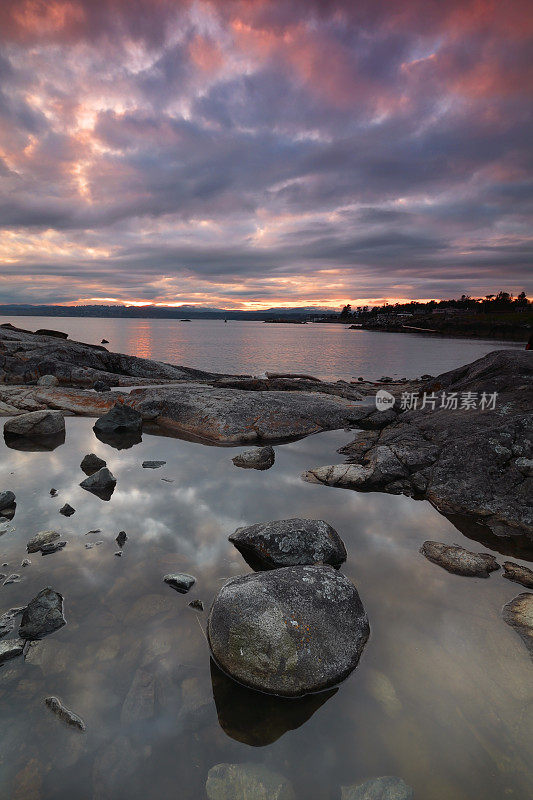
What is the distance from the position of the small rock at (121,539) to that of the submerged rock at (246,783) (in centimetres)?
341

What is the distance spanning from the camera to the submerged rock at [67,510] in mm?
6505

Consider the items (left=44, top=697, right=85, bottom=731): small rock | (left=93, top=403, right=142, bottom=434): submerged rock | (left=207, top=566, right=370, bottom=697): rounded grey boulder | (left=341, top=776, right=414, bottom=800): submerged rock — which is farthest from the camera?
(left=93, top=403, right=142, bottom=434): submerged rock

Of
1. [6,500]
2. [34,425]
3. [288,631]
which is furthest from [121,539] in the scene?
[34,425]

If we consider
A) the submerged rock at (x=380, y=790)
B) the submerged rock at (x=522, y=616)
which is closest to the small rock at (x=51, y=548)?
the submerged rock at (x=380, y=790)

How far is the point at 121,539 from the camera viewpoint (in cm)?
577

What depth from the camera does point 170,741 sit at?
10.2 ft

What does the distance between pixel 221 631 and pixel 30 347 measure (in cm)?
2442

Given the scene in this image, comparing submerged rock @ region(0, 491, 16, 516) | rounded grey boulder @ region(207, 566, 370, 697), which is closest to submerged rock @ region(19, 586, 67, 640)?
rounded grey boulder @ region(207, 566, 370, 697)

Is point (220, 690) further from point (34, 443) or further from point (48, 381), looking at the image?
point (48, 381)

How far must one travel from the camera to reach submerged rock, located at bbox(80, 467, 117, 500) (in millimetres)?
7496

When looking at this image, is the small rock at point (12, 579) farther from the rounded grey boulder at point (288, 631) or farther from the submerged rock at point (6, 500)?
the rounded grey boulder at point (288, 631)

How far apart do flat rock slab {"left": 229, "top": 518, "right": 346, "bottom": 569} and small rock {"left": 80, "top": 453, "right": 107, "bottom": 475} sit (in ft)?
15.5

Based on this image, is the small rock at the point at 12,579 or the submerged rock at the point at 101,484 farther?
the submerged rock at the point at 101,484

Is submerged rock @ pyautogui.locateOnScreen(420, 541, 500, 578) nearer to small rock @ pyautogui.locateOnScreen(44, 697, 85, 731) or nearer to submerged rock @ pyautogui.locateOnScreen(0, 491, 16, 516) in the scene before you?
small rock @ pyautogui.locateOnScreen(44, 697, 85, 731)
